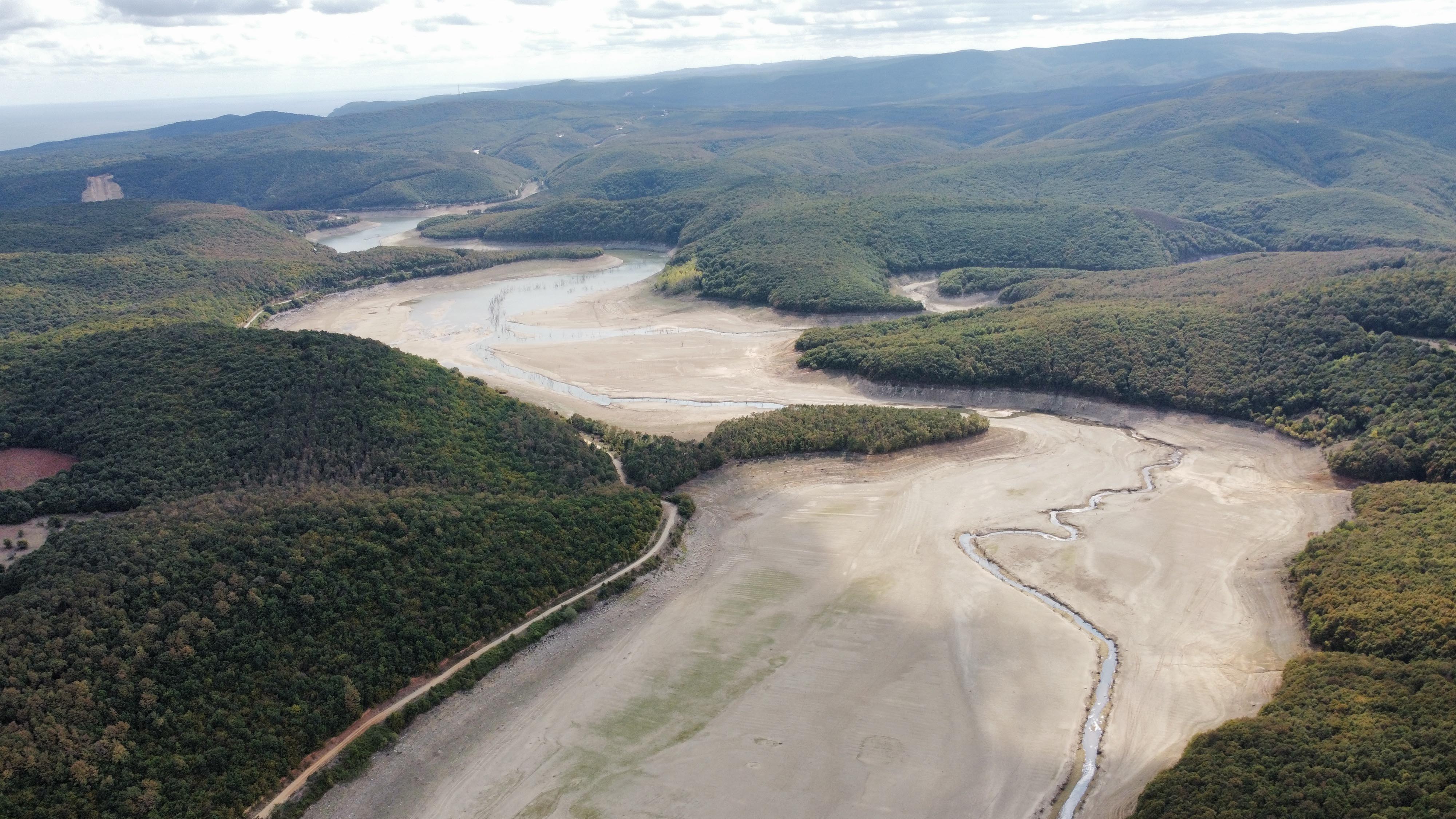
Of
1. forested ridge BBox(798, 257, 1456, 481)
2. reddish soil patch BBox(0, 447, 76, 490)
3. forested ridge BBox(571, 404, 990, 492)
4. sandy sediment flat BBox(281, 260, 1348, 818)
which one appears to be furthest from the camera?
forested ridge BBox(571, 404, 990, 492)

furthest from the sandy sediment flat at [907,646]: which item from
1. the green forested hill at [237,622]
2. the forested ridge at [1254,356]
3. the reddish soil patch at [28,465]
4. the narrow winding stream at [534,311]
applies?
the reddish soil patch at [28,465]

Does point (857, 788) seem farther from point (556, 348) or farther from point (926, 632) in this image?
point (556, 348)

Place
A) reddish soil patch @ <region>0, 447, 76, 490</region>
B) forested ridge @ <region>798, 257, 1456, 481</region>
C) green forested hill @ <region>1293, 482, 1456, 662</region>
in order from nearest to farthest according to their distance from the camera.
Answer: green forested hill @ <region>1293, 482, 1456, 662</region> → reddish soil patch @ <region>0, 447, 76, 490</region> → forested ridge @ <region>798, 257, 1456, 481</region>

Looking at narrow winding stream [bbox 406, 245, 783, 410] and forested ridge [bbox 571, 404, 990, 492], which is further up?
narrow winding stream [bbox 406, 245, 783, 410]

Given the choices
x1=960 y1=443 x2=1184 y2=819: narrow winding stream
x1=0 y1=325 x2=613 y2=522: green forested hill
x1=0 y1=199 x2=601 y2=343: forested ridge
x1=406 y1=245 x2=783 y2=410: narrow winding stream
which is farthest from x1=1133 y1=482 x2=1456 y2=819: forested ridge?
x1=0 y1=199 x2=601 y2=343: forested ridge

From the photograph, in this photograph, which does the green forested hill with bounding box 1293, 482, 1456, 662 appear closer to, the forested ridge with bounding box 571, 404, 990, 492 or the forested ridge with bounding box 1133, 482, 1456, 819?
the forested ridge with bounding box 1133, 482, 1456, 819
